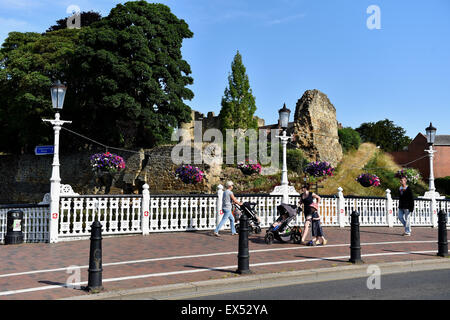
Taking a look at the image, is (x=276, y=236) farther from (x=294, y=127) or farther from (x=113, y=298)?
(x=294, y=127)

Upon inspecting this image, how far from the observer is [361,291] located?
635 centimetres

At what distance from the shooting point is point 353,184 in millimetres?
30594

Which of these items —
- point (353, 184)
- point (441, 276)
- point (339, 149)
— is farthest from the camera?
point (339, 149)

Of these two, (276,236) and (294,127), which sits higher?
(294,127)

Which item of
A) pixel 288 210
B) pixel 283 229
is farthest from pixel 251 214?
pixel 288 210

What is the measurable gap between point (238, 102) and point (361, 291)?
3934 cm

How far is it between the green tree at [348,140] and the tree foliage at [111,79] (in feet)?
49.3

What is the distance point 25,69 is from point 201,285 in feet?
107

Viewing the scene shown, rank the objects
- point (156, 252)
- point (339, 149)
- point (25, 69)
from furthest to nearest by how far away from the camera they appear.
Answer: point (339, 149) → point (25, 69) → point (156, 252)

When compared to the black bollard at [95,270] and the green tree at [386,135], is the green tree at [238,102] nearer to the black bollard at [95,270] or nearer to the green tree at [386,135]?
the green tree at [386,135]

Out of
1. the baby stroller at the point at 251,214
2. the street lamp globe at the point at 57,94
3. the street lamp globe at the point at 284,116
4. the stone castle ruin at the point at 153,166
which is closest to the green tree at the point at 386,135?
the stone castle ruin at the point at 153,166

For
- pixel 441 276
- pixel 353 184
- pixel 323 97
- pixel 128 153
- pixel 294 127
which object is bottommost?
pixel 441 276

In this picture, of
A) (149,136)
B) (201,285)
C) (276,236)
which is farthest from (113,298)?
(149,136)

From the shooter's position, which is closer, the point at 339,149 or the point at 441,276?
the point at 441,276
